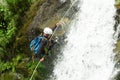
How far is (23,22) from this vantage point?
14.4 metres

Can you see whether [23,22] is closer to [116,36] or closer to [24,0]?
[24,0]

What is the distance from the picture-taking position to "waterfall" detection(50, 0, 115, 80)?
1152cm

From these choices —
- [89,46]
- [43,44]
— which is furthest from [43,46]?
[89,46]

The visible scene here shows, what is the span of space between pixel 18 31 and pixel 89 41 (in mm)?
3304

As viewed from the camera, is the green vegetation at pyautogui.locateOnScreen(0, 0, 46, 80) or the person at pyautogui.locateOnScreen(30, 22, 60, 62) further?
the green vegetation at pyautogui.locateOnScreen(0, 0, 46, 80)

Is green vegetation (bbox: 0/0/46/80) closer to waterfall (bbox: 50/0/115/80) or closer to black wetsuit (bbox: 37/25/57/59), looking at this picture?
black wetsuit (bbox: 37/25/57/59)

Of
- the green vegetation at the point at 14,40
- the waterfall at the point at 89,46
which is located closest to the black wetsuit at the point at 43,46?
the green vegetation at the point at 14,40

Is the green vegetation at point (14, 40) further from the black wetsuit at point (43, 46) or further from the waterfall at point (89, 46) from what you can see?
the waterfall at point (89, 46)

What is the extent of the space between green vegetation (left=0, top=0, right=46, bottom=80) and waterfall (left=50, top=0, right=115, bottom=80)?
96 cm

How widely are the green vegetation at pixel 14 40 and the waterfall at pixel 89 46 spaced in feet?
3.17

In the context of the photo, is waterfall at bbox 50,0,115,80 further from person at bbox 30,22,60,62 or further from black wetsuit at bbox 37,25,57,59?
person at bbox 30,22,60,62

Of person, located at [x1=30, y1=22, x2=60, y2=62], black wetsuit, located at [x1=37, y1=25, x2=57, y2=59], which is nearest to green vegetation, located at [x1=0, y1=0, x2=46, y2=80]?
black wetsuit, located at [x1=37, y1=25, x2=57, y2=59]

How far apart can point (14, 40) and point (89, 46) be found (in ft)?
11.1

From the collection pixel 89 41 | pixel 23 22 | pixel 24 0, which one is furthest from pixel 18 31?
pixel 89 41
